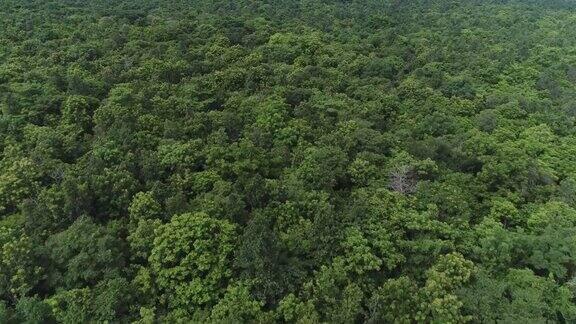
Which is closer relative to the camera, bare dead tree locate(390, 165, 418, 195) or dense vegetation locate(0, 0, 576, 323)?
dense vegetation locate(0, 0, 576, 323)

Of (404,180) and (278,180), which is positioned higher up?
(278,180)

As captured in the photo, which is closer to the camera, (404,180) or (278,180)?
(404,180)

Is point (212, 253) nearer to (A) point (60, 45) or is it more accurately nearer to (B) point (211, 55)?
(B) point (211, 55)

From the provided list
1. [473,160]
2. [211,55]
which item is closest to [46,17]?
[211,55]

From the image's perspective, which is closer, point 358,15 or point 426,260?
point 426,260

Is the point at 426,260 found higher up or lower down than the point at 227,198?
lower down

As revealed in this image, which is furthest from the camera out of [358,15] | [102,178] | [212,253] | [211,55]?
[358,15]

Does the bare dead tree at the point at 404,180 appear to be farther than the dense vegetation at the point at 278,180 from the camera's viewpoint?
Yes

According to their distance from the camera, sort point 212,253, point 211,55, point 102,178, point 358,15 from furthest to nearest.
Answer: point 358,15, point 211,55, point 102,178, point 212,253
